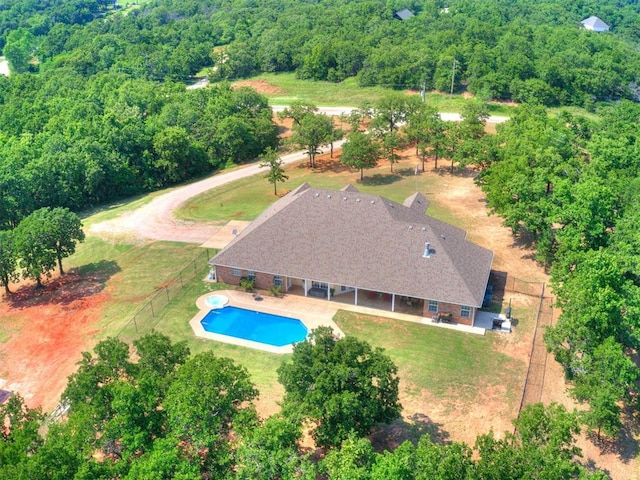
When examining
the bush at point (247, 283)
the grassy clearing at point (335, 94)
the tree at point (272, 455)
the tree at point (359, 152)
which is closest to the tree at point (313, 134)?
the tree at point (359, 152)

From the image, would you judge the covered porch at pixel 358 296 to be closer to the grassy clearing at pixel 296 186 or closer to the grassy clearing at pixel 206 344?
the grassy clearing at pixel 206 344

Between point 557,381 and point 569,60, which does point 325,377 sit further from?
point 569,60

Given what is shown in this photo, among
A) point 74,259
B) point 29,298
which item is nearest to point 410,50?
point 74,259

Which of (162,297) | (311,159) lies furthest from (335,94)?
(162,297)

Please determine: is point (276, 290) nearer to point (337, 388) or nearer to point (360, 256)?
point (360, 256)

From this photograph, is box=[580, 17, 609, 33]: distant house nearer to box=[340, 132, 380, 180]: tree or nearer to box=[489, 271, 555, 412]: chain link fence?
box=[340, 132, 380, 180]: tree
